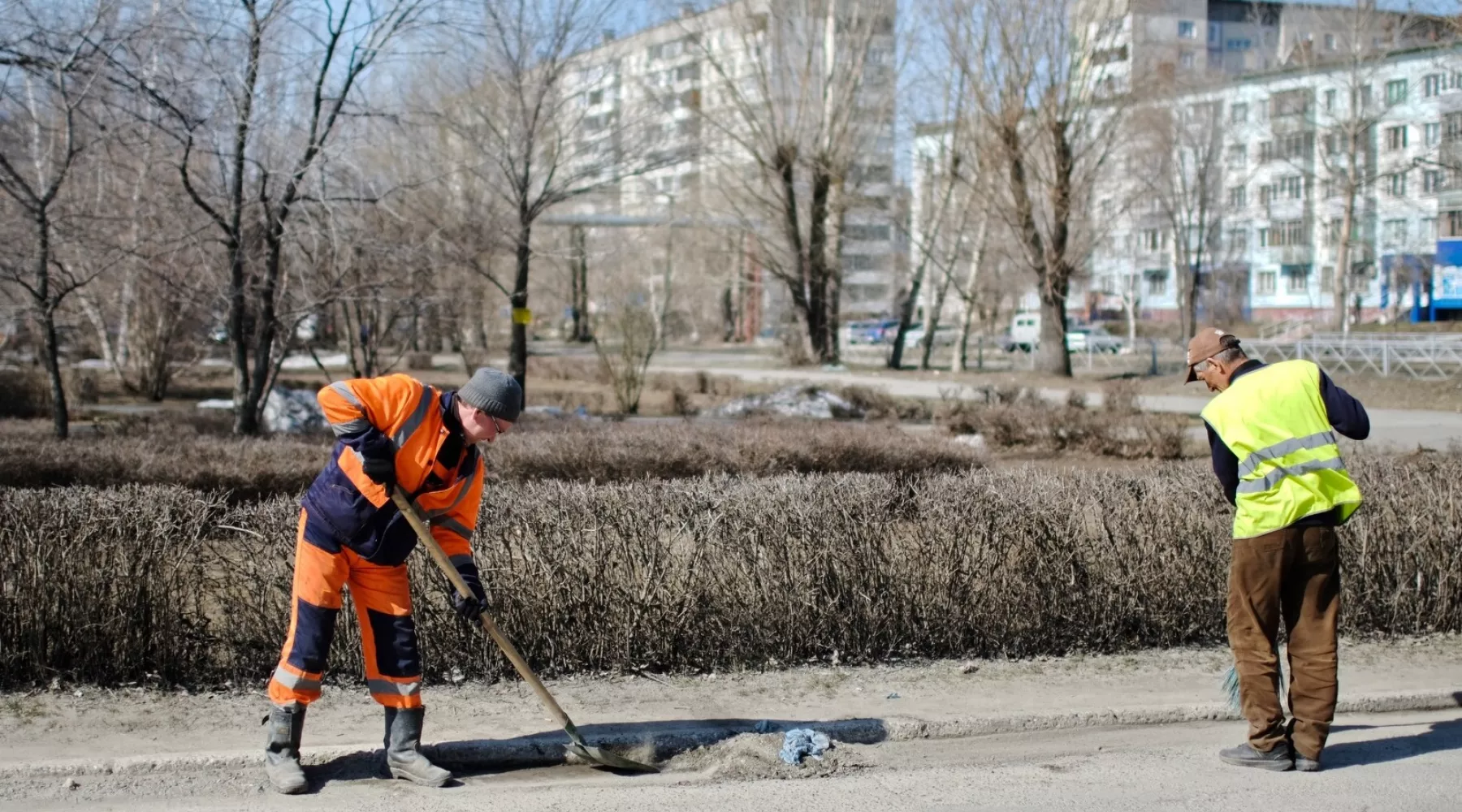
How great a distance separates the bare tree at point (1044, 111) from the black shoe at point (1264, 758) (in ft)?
86.2

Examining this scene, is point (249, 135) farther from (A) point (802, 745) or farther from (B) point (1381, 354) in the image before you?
(B) point (1381, 354)

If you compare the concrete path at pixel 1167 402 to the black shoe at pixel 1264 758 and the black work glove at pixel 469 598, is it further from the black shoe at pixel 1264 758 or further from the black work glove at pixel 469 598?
the black work glove at pixel 469 598

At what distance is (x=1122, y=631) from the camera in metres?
6.61

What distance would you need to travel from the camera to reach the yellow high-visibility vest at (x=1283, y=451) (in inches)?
192

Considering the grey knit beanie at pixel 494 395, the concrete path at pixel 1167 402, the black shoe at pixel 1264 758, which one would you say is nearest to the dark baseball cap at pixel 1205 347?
the black shoe at pixel 1264 758

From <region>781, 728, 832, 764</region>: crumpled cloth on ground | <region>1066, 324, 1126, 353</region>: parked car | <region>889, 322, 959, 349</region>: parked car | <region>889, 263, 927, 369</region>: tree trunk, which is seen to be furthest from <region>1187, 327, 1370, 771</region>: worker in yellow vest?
<region>889, 322, 959, 349</region>: parked car

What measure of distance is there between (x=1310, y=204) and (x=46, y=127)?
53.0 metres

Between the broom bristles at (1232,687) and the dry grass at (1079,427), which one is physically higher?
the dry grass at (1079,427)

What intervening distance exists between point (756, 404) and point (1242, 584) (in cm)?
1835

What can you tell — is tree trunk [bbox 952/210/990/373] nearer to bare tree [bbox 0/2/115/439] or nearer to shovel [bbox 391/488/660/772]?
bare tree [bbox 0/2/115/439]

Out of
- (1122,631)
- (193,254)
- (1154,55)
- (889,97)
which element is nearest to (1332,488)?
(1122,631)

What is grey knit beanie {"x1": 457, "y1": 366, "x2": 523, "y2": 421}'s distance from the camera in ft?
15.0

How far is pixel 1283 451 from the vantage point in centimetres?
488

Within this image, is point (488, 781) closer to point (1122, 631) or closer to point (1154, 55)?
point (1122, 631)
